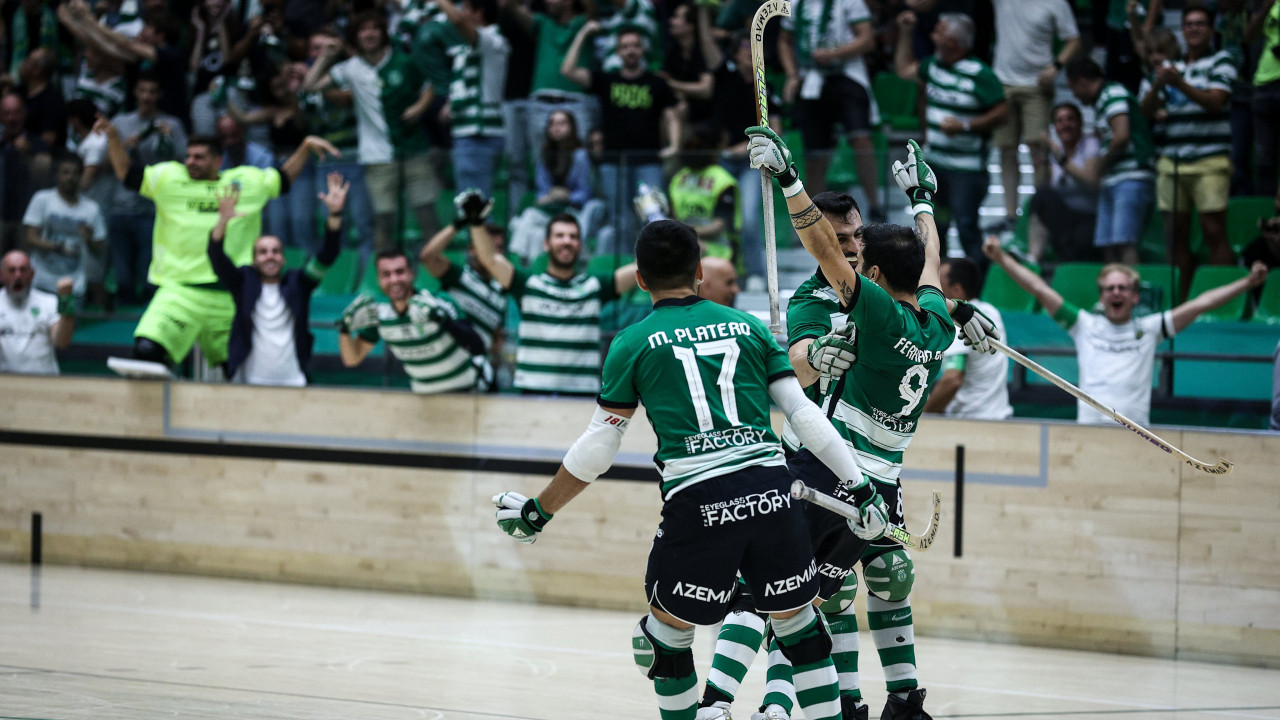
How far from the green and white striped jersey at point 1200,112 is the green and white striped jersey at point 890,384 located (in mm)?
5315

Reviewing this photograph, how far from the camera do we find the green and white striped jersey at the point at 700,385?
190 inches

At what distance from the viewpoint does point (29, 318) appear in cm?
1112

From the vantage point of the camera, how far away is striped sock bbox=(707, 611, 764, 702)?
5266 mm

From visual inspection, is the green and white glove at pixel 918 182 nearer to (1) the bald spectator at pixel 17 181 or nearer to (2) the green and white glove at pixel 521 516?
(2) the green and white glove at pixel 521 516

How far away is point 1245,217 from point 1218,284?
542mm

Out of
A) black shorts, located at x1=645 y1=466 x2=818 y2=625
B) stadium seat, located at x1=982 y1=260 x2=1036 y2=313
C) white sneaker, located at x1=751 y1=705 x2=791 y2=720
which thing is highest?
stadium seat, located at x1=982 y1=260 x2=1036 y2=313

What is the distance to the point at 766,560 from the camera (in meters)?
4.88

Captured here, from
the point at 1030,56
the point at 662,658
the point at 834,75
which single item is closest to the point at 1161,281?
the point at 1030,56

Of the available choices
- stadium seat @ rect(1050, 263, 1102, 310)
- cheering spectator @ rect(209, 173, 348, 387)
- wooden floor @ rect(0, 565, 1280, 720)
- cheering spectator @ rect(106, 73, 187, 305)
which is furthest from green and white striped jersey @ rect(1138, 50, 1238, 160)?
cheering spectator @ rect(106, 73, 187, 305)

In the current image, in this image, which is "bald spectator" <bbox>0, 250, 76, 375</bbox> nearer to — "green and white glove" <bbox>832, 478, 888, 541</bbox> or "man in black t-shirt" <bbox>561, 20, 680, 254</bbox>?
"man in black t-shirt" <bbox>561, 20, 680, 254</bbox>

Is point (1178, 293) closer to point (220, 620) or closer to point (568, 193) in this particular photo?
point (568, 193)

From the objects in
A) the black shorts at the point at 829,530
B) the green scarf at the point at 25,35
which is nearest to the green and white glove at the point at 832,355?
the black shorts at the point at 829,530

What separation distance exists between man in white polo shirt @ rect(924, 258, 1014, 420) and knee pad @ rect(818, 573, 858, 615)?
354 cm

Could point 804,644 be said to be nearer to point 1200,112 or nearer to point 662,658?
point 662,658
